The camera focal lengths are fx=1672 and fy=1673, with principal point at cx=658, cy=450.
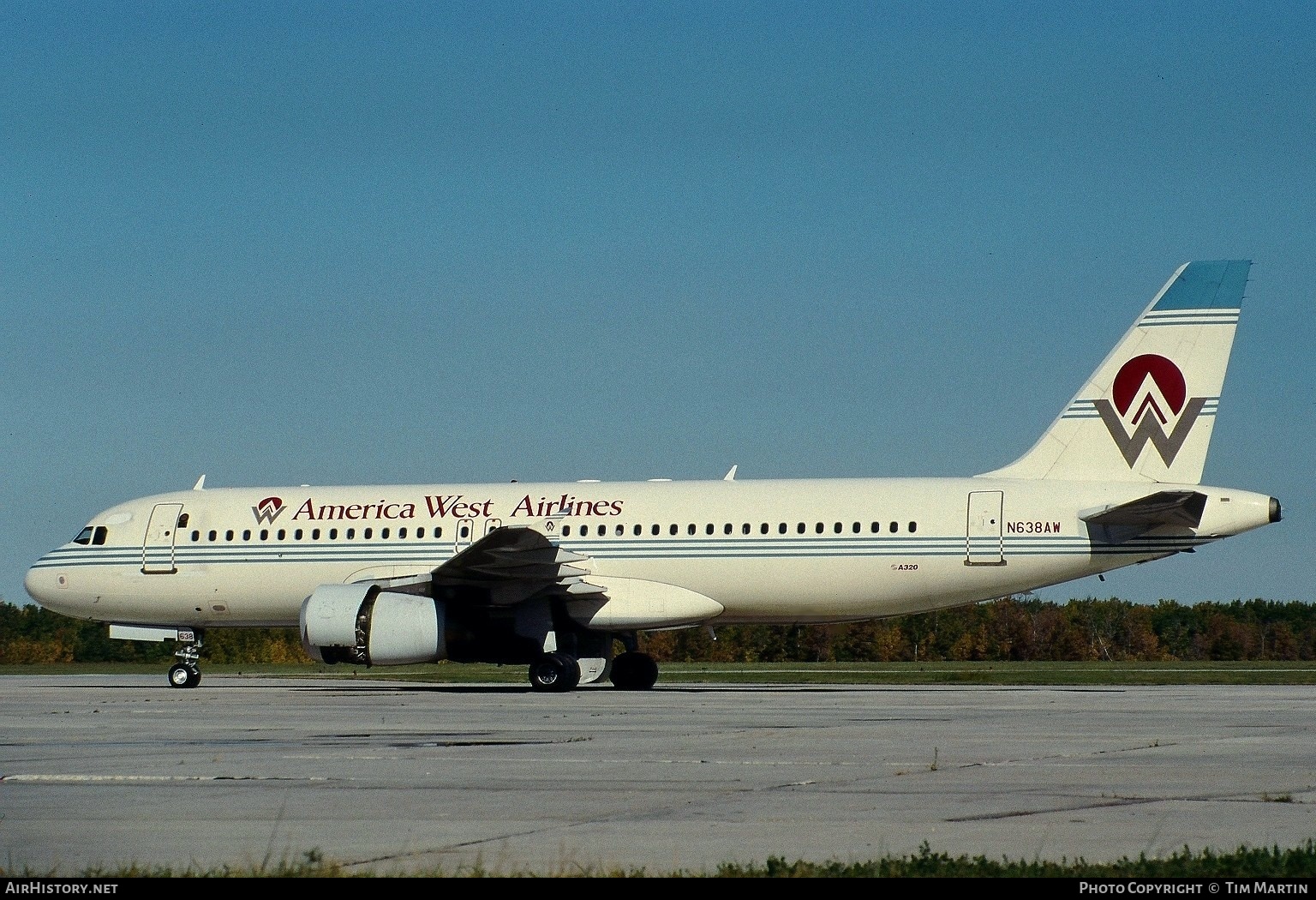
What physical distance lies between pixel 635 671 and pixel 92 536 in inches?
473

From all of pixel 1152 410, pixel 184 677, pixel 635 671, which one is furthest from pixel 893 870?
pixel 184 677

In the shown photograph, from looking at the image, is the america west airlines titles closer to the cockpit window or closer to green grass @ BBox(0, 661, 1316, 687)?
the cockpit window

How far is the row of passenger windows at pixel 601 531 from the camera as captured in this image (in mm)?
29703

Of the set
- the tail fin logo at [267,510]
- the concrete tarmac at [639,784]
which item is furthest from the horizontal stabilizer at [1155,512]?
the tail fin logo at [267,510]

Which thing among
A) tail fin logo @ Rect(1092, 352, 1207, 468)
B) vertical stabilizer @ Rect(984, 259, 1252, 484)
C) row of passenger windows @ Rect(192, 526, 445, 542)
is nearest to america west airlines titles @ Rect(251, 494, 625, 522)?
row of passenger windows @ Rect(192, 526, 445, 542)

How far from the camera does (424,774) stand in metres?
13.2

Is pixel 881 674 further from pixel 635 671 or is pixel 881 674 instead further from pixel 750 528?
pixel 750 528

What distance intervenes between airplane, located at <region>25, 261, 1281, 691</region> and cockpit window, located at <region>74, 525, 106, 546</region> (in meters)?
3.46

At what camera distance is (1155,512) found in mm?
27969

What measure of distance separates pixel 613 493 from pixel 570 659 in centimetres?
355

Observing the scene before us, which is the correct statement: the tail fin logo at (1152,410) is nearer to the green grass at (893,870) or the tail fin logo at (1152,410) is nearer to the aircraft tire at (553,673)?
the aircraft tire at (553,673)

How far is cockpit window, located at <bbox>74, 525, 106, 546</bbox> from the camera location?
34.6 metres

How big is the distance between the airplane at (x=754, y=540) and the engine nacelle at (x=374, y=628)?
3 cm
